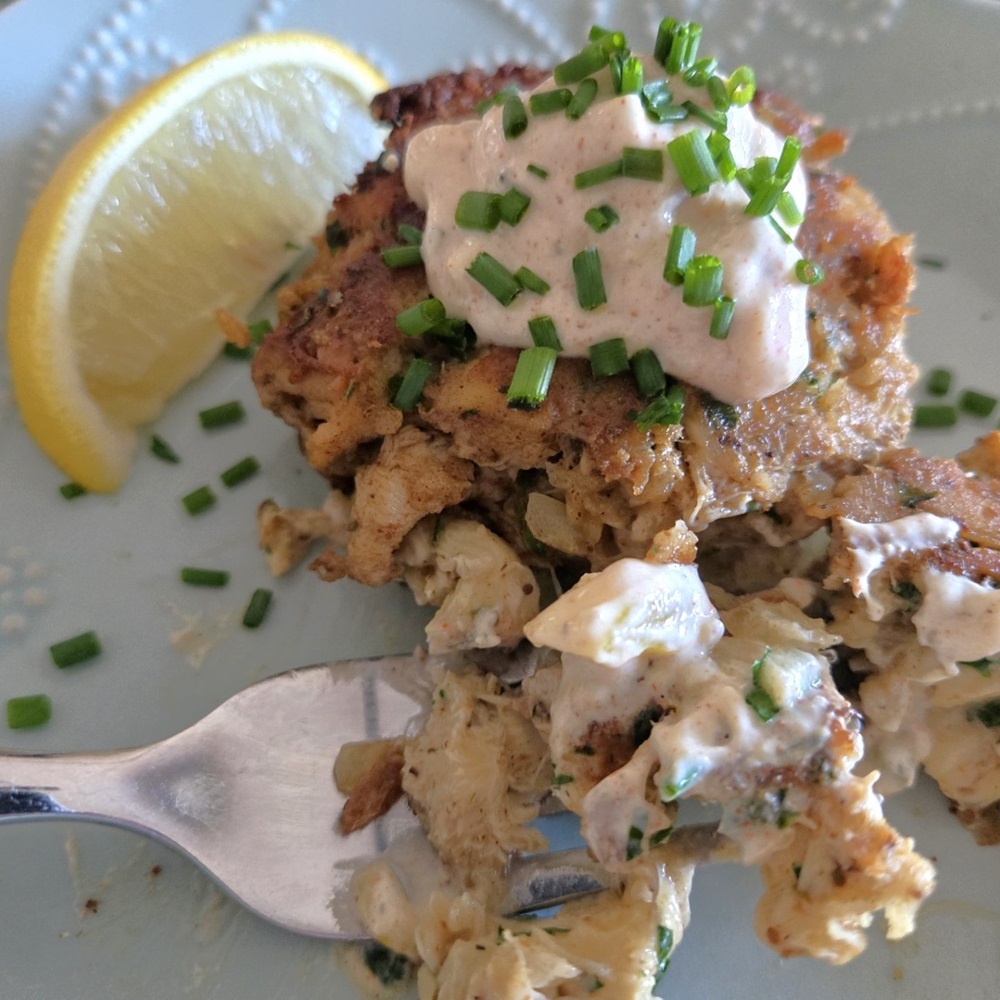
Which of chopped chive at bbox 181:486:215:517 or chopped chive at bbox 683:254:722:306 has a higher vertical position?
chopped chive at bbox 683:254:722:306

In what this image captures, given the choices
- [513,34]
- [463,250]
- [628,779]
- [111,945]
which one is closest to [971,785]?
[628,779]

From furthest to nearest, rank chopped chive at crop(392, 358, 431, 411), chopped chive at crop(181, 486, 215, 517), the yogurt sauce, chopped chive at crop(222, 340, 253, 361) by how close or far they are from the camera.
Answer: chopped chive at crop(222, 340, 253, 361), chopped chive at crop(181, 486, 215, 517), chopped chive at crop(392, 358, 431, 411), the yogurt sauce

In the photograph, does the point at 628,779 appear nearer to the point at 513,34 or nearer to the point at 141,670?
the point at 141,670

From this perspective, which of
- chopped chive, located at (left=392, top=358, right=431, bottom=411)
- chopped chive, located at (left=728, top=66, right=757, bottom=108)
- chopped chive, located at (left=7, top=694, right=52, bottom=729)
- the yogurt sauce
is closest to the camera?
the yogurt sauce

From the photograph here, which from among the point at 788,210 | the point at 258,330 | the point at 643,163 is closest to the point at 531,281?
the point at 643,163

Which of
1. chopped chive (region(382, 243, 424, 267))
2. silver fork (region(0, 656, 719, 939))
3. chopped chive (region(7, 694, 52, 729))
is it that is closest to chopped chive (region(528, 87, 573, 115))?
chopped chive (region(382, 243, 424, 267))

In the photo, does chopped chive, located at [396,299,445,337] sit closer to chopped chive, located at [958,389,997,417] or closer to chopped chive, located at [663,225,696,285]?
chopped chive, located at [663,225,696,285]

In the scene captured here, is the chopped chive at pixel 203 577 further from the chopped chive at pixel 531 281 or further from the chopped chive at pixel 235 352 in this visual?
the chopped chive at pixel 531 281

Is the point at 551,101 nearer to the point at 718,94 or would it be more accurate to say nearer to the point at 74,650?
the point at 718,94

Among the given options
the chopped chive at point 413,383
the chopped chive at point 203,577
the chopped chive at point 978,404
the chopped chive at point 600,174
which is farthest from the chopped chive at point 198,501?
the chopped chive at point 978,404
